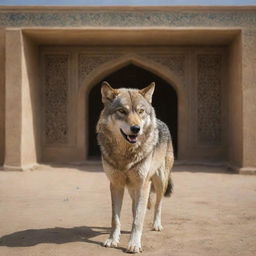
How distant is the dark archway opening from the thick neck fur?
10297 millimetres

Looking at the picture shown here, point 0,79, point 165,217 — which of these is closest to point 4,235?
point 165,217

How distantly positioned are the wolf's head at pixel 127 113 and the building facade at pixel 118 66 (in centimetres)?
520

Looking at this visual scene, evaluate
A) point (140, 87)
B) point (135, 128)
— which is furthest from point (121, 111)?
point (140, 87)

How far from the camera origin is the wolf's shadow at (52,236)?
3062 mm

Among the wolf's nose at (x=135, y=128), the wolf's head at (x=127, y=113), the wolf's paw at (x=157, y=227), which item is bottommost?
the wolf's paw at (x=157, y=227)

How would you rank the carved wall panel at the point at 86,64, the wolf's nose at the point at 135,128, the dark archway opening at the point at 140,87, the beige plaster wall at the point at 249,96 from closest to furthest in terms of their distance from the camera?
1. the wolf's nose at the point at 135,128
2. the beige plaster wall at the point at 249,96
3. the carved wall panel at the point at 86,64
4. the dark archway opening at the point at 140,87

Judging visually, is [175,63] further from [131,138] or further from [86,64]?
[131,138]

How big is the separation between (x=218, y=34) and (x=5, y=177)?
17.6 ft

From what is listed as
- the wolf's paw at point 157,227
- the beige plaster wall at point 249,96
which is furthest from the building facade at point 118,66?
the wolf's paw at point 157,227

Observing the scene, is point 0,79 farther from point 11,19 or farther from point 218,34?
point 218,34

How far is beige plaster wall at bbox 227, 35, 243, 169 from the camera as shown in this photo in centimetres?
785

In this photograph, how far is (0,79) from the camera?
27.4 feet

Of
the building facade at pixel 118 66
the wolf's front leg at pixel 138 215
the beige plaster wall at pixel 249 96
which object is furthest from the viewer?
the building facade at pixel 118 66

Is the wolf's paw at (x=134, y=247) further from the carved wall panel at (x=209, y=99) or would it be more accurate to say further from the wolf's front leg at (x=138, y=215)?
the carved wall panel at (x=209, y=99)
